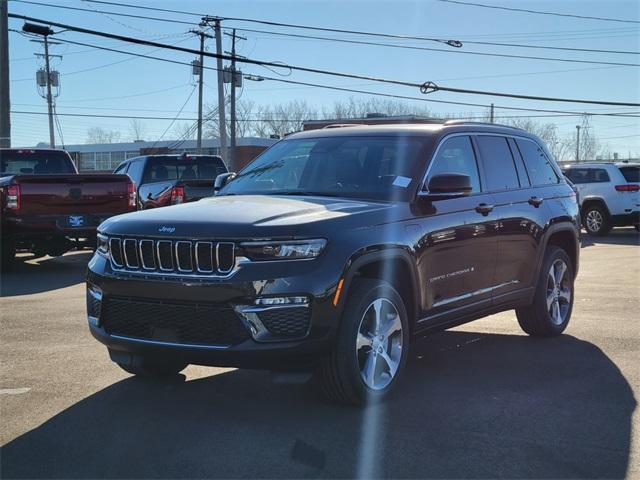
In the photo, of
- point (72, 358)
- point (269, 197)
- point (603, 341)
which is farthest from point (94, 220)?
point (603, 341)

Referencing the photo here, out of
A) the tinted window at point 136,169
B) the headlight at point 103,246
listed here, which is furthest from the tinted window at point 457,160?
the tinted window at point 136,169

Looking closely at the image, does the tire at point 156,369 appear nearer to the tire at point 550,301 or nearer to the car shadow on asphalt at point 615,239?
the tire at point 550,301

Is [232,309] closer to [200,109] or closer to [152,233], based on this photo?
[152,233]

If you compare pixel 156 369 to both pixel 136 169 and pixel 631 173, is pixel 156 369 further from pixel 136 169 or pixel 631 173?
pixel 631 173

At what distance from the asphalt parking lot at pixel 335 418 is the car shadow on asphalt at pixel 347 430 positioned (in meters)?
0.01

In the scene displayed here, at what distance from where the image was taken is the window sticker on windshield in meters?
5.45

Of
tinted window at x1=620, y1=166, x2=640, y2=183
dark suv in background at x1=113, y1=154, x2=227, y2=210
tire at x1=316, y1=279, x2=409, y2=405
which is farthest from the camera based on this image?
tinted window at x1=620, y1=166, x2=640, y2=183

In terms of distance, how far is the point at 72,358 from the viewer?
6336 mm

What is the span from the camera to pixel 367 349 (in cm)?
493


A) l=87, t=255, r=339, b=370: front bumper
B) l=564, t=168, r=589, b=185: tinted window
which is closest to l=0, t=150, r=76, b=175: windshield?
l=87, t=255, r=339, b=370: front bumper

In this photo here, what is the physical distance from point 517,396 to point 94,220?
8706 millimetres

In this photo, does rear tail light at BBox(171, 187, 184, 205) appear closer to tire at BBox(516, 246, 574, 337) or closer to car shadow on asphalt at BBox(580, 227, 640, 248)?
tire at BBox(516, 246, 574, 337)

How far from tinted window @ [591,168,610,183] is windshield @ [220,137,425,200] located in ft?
49.8

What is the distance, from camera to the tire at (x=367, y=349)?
4.66 metres
